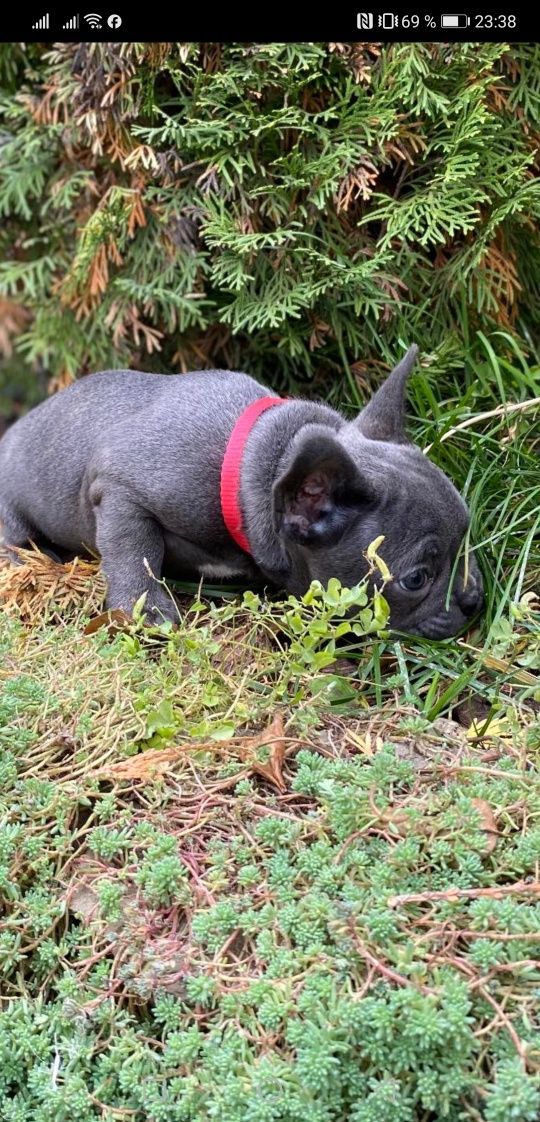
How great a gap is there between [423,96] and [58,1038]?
420cm

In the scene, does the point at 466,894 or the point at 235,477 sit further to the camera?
the point at 235,477

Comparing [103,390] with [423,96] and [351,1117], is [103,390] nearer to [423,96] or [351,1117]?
[423,96]

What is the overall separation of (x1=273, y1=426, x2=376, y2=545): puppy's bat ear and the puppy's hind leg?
2.28 feet

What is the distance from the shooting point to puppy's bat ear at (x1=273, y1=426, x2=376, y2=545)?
362cm

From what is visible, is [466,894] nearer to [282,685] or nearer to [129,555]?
[282,685]

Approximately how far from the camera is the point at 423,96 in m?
4.86

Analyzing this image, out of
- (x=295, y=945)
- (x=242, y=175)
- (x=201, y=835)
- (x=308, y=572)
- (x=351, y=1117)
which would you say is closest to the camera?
(x=351, y=1117)

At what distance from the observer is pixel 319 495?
387 cm

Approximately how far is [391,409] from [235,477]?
0.71 m
